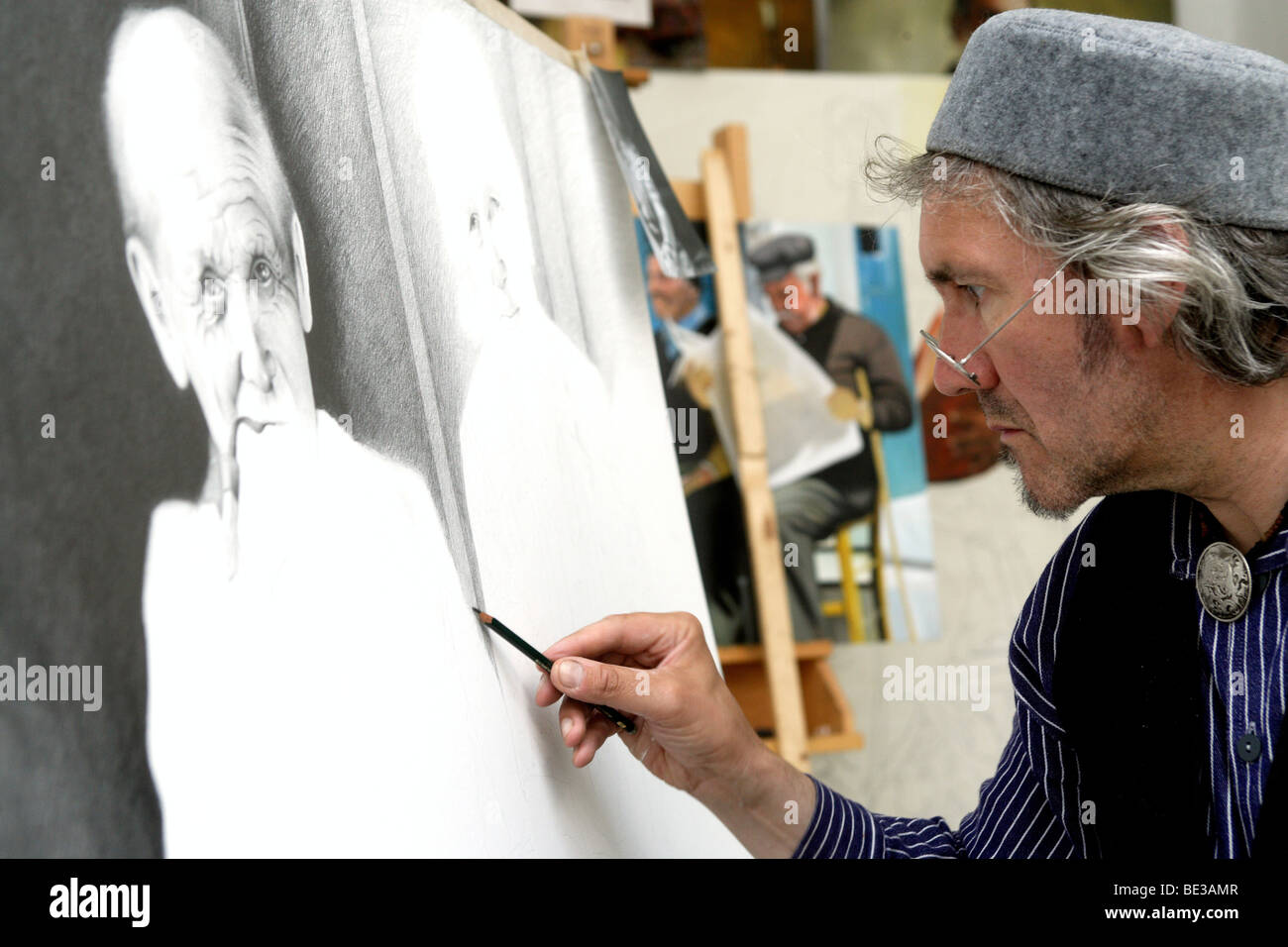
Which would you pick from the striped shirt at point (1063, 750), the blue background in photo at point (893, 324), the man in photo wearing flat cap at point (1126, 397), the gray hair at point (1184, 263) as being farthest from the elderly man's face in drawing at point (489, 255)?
the blue background in photo at point (893, 324)

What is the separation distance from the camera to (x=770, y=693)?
2.40m

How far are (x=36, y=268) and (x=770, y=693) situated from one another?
194 cm

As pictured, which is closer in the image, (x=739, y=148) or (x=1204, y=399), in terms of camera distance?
(x=1204, y=399)

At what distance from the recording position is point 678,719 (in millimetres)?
988

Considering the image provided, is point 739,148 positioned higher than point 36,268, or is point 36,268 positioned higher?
point 739,148

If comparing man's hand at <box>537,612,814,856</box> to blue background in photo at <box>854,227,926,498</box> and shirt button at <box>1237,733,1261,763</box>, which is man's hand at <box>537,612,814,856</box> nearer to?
shirt button at <box>1237,733,1261,763</box>

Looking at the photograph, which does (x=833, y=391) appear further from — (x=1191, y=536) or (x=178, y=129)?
(x=178, y=129)

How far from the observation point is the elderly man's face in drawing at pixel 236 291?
2.41ft

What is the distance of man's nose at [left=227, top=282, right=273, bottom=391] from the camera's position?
77cm

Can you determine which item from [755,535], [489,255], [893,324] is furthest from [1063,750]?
[893,324]

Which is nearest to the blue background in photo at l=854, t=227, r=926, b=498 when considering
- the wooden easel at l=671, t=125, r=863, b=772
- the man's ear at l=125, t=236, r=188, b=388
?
the wooden easel at l=671, t=125, r=863, b=772

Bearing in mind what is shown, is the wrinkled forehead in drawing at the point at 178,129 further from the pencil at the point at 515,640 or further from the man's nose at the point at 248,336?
the pencil at the point at 515,640

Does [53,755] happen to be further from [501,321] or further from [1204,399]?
[1204,399]
